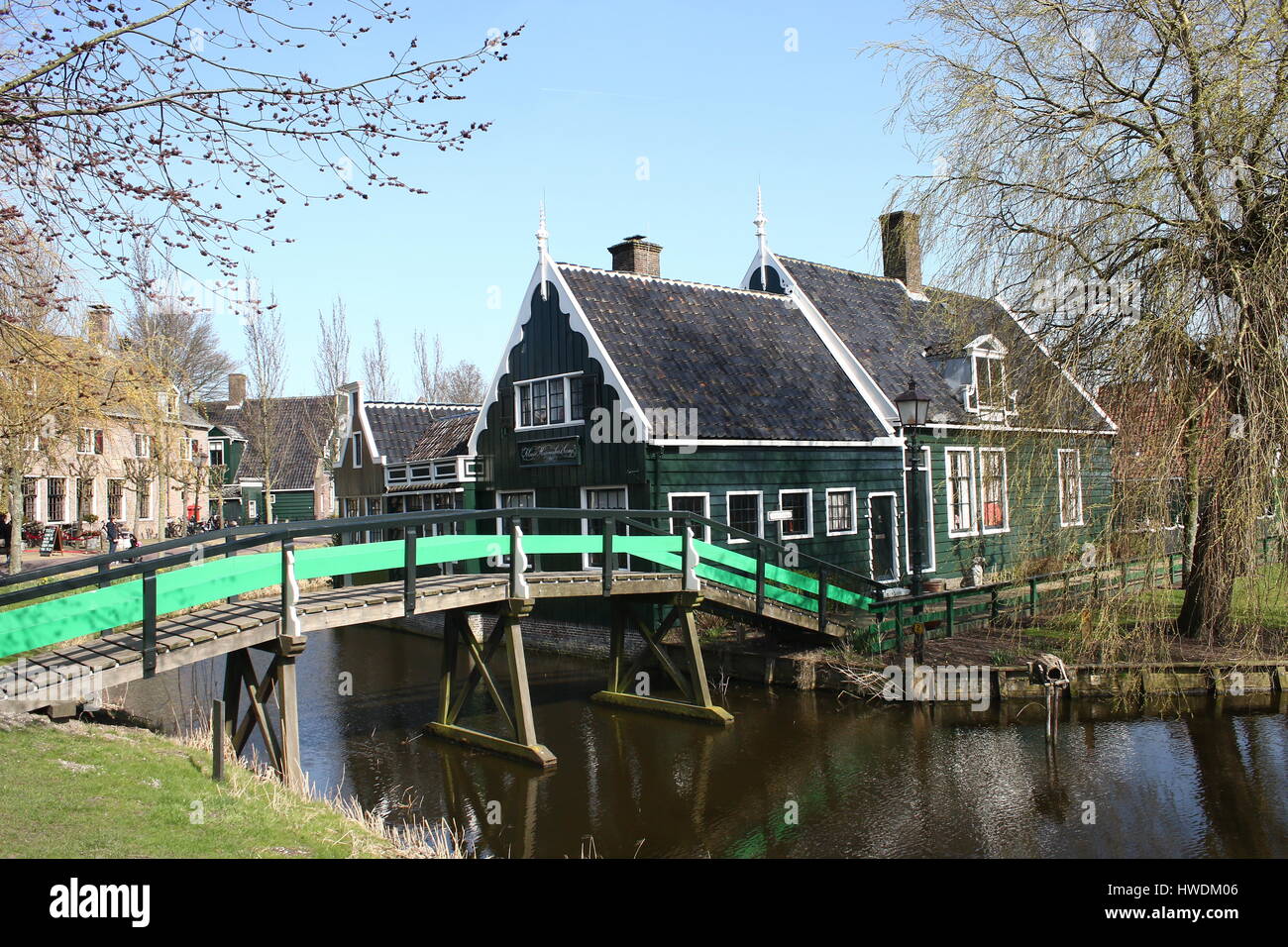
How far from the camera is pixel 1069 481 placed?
48.1ft

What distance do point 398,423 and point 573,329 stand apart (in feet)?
35.0

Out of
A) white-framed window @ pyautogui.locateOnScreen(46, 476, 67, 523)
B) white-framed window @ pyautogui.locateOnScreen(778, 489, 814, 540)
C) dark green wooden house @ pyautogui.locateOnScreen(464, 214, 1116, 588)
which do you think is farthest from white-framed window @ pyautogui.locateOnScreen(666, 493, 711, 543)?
white-framed window @ pyautogui.locateOnScreen(46, 476, 67, 523)

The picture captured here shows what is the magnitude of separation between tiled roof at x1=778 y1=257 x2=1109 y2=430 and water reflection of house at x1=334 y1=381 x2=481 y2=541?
8.98 metres

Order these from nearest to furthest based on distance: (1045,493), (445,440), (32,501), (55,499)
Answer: (1045,493)
(445,440)
(32,501)
(55,499)

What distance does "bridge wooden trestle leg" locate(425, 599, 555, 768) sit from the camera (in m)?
12.5

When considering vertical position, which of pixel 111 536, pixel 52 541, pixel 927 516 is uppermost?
pixel 927 516

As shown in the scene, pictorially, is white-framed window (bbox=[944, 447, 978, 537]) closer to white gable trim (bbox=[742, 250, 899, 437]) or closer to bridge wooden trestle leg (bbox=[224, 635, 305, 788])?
white gable trim (bbox=[742, 250, 899, 437])

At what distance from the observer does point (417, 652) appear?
2161 cm

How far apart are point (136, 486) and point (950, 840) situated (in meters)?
A: 35.2

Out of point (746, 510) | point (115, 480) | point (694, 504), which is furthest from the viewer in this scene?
point (115, 480)

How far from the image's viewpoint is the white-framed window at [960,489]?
21766mm

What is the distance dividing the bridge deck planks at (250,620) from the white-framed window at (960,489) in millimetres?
8564

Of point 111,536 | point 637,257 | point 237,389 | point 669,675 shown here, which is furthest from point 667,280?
point 237,389

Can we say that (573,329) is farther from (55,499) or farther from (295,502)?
(295,502)
